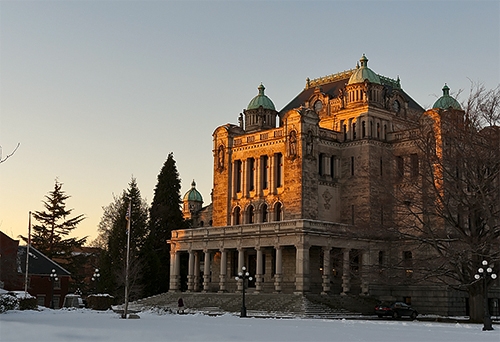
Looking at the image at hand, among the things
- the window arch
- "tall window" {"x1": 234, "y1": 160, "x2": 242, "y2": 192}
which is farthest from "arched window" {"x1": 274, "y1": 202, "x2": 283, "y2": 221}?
"tall window" {"x1": 234, "y1": 160, "x2": 242, "y2": 192}

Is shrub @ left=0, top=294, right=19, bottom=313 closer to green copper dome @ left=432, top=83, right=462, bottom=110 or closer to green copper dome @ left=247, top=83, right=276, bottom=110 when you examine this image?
green copper dome @ left=247, top=83, right=276, bottom=110

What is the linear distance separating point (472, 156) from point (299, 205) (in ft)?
94.9

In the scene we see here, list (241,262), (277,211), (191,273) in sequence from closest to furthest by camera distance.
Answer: (241,262), (191,273), (277,211)

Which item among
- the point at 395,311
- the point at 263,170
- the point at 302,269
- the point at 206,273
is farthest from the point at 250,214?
the point at 395,311

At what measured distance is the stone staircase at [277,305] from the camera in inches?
2285

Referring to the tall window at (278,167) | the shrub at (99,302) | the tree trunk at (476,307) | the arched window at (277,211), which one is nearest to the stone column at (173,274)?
the arched window at (277,211)

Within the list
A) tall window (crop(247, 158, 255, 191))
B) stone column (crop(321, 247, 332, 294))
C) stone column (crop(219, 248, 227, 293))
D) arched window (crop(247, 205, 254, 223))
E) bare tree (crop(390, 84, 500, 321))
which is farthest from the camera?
tall window (crop(247, 158, 255, 191))

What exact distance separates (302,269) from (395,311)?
30.8 ft

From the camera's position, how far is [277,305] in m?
60.3

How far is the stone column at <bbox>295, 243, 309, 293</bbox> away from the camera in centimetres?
6250

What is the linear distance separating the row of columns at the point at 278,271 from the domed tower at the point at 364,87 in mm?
17059

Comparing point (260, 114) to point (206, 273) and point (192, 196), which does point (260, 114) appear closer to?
point (206, 273)

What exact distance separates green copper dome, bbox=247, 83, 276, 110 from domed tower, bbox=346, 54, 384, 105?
1167 centimetres

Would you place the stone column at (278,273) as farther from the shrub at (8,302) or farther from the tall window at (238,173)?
the shrub at (8,302)
